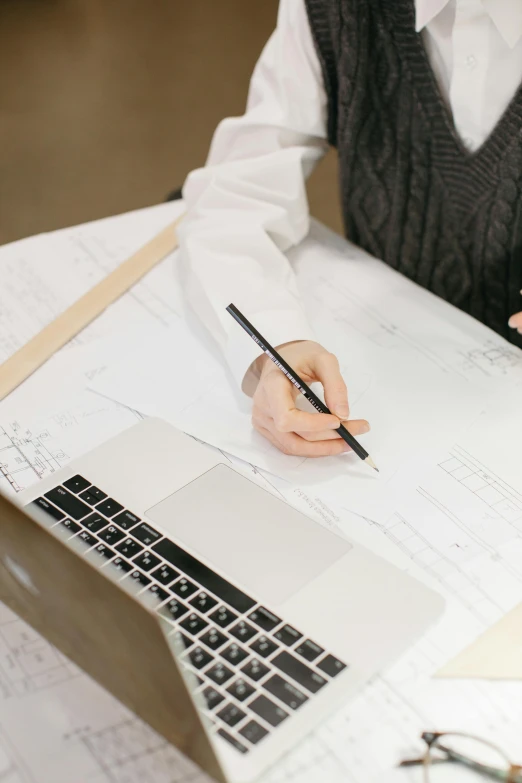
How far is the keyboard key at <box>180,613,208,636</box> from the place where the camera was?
1.98ft

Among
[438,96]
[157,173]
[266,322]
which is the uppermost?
[438,96]

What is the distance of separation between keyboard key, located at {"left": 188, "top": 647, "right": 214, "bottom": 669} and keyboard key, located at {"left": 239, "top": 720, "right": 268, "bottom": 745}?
6cm

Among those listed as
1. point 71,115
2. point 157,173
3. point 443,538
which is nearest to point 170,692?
point 443,538

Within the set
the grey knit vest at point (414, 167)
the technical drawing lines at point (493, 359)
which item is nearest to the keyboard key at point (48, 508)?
the technical drawing lines at point (493, 359)

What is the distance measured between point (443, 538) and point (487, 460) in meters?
0.12

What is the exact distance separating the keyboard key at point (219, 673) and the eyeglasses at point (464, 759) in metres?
0.13

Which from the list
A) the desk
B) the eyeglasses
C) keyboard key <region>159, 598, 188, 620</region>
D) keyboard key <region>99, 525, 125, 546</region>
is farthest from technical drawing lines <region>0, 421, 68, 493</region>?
the eyeglasses

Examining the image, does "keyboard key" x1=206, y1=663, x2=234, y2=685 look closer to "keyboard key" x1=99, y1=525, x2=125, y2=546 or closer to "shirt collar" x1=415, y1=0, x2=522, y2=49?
"keyboard key" x1=99, y1=525, x2=125, y2=546

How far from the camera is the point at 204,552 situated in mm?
676

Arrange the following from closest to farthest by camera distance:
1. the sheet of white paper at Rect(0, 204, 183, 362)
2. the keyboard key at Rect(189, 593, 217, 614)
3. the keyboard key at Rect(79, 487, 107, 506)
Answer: the keyboard key at Rect(189, 593, 217, 614)
the keyboard key at Rect(79, 487, 107, 506)
the sheet of white paper at Rect(0, 204, 183, 362)

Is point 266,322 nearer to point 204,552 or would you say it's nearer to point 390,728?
point 204,552

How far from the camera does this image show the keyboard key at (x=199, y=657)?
58cm

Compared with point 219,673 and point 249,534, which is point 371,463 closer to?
point 249,534

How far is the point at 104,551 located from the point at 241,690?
181 mm
